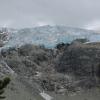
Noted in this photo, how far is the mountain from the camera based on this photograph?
13075cm

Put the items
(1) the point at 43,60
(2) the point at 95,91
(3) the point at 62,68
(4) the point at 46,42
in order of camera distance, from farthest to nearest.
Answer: (4) the point at 46,42 < (1) the point at 43,60 < (3) the point at 62,68 < (2) the point at 95,91

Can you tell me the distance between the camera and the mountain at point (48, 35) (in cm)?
13075

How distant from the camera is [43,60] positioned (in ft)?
294

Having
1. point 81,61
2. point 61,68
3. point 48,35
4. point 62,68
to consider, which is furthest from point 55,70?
point 48,35

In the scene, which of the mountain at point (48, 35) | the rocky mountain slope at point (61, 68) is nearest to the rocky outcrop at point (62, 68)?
the rocky mountain slope at point (61, 68)

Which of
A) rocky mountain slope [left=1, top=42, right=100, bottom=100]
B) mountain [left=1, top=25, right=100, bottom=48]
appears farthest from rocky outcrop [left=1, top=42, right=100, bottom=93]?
mountain [left=1, top=25, right=100, bottom=48]

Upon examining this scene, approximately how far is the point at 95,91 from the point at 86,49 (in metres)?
19.9

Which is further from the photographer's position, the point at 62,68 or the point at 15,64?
the point at 62,68

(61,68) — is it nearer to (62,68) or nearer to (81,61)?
(62,68)

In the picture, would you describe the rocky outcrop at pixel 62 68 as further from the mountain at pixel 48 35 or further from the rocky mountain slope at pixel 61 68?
the mountain at pixel 48 35

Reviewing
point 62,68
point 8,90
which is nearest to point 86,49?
point 62,68

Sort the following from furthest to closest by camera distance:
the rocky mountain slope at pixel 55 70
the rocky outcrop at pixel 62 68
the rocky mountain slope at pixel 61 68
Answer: the rocky outcrop at pixel 62 68 → the rocky mountain slope at pixel 61 68 → the rocky mountain slope at pixel 55 70

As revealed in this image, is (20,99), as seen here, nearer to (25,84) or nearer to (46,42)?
(25,84)

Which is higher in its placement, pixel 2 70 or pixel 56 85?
pixel 2 70
